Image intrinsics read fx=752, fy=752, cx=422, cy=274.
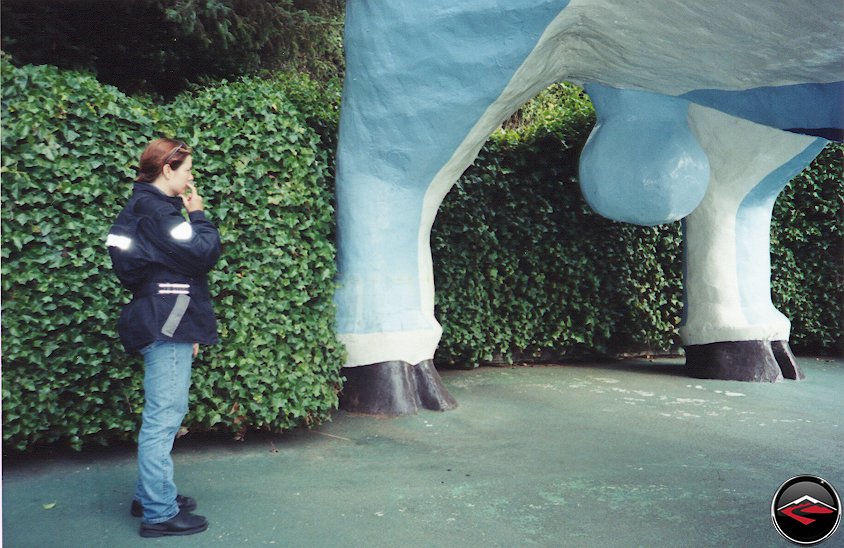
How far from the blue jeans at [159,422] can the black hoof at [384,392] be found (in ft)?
6.07

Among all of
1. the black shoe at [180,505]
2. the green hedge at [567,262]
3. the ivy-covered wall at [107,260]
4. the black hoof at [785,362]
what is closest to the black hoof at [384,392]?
the ivy-covered wall at [107,260]

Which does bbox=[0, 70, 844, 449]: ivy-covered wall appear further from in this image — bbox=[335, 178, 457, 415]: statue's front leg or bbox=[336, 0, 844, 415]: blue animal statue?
bbox=[336, 0, 844, 415]: blue animal statue

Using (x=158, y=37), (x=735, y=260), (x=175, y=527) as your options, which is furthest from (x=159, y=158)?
(x=158, y=37)

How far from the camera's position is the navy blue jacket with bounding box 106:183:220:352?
8.47 ft

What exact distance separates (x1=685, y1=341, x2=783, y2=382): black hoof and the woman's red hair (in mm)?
4367

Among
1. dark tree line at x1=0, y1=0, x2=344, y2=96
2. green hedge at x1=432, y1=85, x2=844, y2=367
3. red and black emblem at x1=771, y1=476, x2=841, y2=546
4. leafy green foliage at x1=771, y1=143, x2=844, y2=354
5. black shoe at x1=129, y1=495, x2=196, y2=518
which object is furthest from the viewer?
leafy green foliage at x1=771, y1=143, x2=844, y2=354

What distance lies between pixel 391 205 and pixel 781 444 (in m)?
2.46

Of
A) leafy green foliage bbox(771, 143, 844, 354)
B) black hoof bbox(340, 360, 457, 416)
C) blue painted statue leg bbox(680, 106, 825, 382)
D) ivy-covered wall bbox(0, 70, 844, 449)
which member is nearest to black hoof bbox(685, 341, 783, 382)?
blue painted statue leg bbox(680, 106, 825, 382)

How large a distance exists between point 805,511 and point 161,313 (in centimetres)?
224

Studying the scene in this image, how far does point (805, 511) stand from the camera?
245 centimetres

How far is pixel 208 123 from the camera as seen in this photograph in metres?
3.80

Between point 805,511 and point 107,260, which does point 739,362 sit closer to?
point 805,511

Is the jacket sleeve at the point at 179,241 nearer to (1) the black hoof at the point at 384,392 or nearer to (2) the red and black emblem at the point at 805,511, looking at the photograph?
(1) the black hoof at the point at 384,392

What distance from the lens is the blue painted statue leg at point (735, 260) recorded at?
17.7 feet
